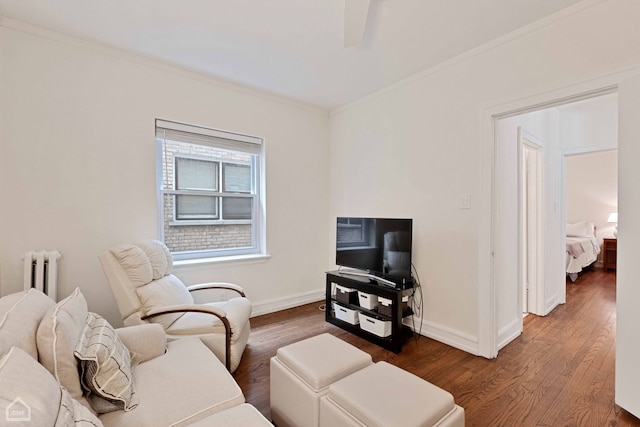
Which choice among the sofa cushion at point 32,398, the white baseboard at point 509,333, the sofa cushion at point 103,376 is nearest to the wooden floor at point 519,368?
the white baseboard at point 509,333

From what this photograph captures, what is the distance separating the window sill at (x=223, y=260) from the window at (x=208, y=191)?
0.08 m

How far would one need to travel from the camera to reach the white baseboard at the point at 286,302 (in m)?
3.54

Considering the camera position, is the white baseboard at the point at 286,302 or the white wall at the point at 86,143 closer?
the white wall at the point at 86,143

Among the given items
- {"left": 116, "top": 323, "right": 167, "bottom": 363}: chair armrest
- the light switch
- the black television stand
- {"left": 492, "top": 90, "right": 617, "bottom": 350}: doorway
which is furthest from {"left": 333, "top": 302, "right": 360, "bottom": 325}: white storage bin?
{"left": 116, "top": 323, "right": 167, "bottom": 363}: chair armrest

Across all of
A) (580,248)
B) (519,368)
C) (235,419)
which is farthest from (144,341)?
(580,248)

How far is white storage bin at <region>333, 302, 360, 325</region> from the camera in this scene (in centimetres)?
302

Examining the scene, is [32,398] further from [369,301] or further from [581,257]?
[581,257]

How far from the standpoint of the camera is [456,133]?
2.75 m

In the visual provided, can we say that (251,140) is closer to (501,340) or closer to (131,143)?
(131,143)

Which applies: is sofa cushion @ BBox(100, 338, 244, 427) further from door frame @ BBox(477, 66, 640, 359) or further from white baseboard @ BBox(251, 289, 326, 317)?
door frame @ BBox(477, 66, 640, 359)

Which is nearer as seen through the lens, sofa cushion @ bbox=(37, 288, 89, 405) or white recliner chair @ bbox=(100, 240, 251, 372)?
sofa cushion @ bbox=(37, 288, 89, 405)

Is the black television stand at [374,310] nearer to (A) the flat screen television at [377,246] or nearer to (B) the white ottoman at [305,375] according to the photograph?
(A) the flat screen television at [377,246]

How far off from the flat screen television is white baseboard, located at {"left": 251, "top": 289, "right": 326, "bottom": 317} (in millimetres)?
920

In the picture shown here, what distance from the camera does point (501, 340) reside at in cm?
273
